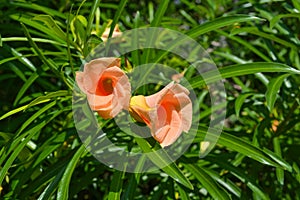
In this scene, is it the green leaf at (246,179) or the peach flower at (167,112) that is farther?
the green leaf at (246,179)

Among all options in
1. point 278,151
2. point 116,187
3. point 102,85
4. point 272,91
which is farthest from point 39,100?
point 278,151

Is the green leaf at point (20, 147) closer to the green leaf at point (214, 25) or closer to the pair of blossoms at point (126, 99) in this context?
the pair of blossoms at point (126, 99)

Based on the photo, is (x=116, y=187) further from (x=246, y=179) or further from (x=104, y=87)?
(x=246, y=179)

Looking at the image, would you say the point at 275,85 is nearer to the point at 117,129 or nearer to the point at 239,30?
the point at 239,30

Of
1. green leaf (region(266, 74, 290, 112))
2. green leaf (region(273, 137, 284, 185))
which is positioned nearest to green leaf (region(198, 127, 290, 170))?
green leaf (region(266, 74, 290, 112))

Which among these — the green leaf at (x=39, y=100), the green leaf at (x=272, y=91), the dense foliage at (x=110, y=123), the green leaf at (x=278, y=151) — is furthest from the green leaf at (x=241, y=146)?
the green leaf at (x=39, y=100)
